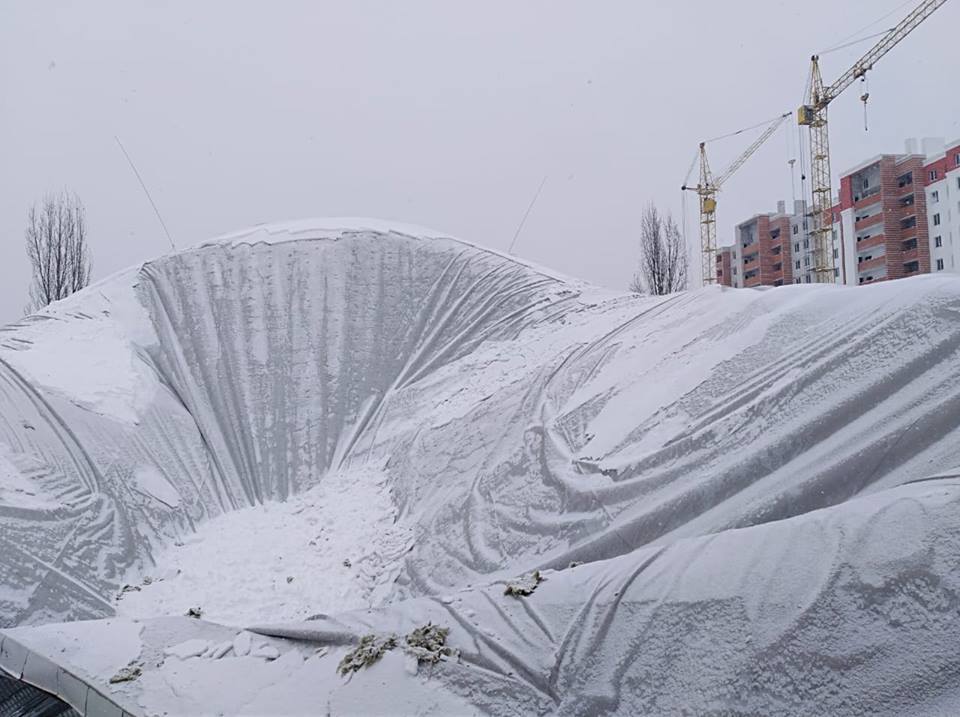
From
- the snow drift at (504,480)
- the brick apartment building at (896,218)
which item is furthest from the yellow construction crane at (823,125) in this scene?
the snow drift at (504,480)

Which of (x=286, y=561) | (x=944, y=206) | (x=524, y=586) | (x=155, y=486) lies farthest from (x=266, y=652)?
(x=944, y=206)

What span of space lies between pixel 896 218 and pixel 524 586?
3028 cm

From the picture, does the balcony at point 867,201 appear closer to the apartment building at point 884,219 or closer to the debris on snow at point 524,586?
the apartment building at point 884,219

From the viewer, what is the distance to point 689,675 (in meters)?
2.39

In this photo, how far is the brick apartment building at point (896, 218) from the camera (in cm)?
2552

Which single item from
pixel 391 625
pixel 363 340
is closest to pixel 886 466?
pixel 391 625

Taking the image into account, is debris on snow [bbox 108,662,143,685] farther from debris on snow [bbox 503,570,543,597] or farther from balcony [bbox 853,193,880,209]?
balcony [bbox 853,193,880,209]

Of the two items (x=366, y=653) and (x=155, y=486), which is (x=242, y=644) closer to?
(x=366, y=653)

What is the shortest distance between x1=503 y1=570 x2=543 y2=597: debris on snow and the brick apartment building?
A: 20383mm

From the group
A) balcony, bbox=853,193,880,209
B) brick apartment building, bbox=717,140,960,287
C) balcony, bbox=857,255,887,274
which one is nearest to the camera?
brick apartment building, bbox=717,140,960,287

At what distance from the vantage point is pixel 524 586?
3.10 m

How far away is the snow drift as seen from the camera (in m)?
2.38

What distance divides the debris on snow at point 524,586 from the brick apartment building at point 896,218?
66.9 feet

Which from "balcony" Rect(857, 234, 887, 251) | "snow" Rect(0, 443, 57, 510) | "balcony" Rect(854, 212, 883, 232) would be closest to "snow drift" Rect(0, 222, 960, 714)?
"snow" Rect(0, 443, 57, 510)
